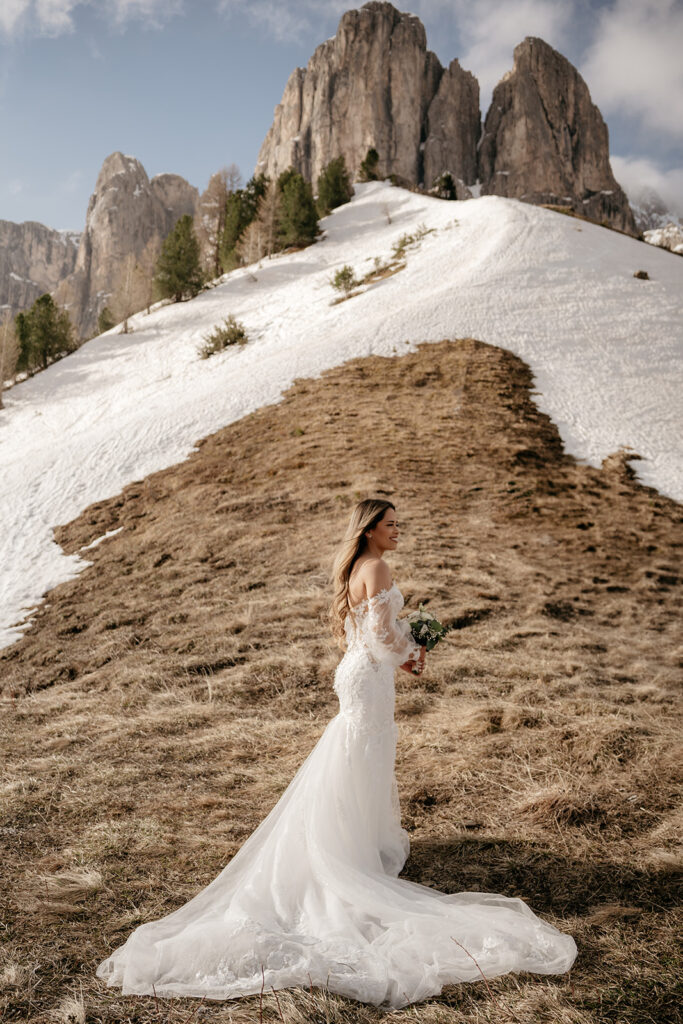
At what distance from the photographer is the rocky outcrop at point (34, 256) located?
129 meters

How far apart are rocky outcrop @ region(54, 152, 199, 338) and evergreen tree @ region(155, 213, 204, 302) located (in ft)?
254

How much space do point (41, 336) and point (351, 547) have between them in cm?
3604

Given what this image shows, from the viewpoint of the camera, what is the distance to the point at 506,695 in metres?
7.16

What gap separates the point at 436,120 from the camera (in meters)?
100

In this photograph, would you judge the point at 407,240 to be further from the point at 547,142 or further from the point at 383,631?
the point at 547,142

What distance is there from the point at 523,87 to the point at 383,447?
113629 mm

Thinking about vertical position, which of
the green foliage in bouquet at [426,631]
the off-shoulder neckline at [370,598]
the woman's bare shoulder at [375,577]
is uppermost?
the woman's bare shoulder at [375,577]

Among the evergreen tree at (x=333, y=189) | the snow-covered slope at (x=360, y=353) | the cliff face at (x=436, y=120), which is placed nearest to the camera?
the snow-covered slope at (x=360, y=353)

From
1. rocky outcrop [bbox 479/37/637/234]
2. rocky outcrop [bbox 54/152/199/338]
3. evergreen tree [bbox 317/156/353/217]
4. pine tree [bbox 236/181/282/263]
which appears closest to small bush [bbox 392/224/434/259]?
pine tree [bbox 236/181/282/263]

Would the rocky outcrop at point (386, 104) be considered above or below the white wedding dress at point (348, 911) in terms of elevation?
above

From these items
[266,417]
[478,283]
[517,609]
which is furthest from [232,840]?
[478,283]

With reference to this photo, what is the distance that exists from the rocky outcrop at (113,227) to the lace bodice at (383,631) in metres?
117

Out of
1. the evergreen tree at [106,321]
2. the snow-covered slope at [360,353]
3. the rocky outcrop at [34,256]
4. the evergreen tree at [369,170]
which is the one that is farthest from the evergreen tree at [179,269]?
the rocky outcrop at [34,256]

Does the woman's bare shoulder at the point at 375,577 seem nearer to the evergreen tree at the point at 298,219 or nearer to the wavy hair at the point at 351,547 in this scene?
the wavy hair at the point at 351,547
